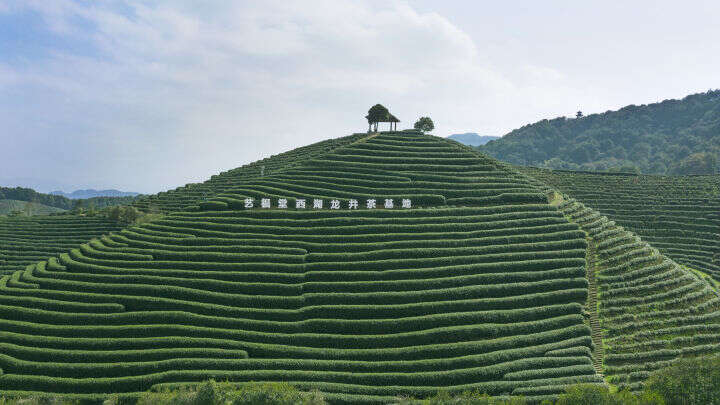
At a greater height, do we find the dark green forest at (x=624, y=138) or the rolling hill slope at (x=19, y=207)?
the dark green forest at (x=624, y=138)

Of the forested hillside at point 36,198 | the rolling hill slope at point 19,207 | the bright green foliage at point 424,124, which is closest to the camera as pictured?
the bright green foliage at point 424,124

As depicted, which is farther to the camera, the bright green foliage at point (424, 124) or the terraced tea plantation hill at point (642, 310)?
the bright green foliage at point (424, 124)

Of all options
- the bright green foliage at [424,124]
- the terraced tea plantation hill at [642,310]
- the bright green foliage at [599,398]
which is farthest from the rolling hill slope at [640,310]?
the bright green foliage at [424,124]

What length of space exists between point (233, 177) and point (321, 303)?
39.8 metres

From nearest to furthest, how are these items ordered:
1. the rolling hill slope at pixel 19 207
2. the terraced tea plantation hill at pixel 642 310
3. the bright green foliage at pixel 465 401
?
the bright green foliage at pixel 465 401
the terraced tea plantation hill at pixel 642 310
the rolling hill slope at pixel 19 207

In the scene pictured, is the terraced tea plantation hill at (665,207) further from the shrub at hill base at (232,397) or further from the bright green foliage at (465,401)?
the shrub at hill base at (232,397)

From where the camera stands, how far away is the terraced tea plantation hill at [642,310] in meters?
28.6

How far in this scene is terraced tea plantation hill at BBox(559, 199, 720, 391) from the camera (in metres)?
28.6

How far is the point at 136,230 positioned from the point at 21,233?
95.7 feet

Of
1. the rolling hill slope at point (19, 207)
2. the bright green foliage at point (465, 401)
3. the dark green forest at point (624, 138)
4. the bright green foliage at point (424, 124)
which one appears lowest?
the bright green foliage at point (465, 401)

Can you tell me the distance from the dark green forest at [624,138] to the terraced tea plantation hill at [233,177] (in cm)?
9873

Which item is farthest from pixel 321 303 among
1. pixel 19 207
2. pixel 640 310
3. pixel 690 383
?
pixel 19 207

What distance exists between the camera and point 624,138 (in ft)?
523

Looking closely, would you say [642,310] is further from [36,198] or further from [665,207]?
[36,198]
